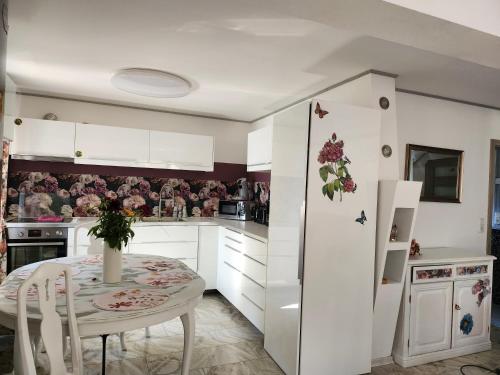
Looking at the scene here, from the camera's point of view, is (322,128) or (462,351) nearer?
(322,128)

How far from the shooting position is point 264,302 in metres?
2.88

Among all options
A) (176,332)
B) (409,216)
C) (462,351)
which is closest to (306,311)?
(409,216)

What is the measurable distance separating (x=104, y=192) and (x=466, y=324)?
4.09m

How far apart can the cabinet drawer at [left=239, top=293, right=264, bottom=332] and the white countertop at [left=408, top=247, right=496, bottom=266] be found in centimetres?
134

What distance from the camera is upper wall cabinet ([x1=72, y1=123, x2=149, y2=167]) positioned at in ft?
12.3

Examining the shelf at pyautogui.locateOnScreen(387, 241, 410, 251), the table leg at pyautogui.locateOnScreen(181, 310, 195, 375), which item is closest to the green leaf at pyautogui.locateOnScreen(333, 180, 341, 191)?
the shelf at pyautogui.locateOnScreen(387, 241, 410, 251)

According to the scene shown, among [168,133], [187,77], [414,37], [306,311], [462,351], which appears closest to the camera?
[414,37]

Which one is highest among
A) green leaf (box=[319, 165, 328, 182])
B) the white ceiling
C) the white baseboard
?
the white ceiling

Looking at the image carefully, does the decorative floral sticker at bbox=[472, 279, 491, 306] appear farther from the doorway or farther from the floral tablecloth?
the floral tablecloth

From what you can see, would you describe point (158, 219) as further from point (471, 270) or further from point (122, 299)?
point (471, 270)

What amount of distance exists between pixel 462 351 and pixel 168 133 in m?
3.77

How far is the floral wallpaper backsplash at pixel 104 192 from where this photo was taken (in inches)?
150

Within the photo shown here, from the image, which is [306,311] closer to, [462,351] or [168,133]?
[462,351]

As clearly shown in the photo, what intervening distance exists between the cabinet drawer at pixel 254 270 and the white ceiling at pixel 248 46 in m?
1.69
